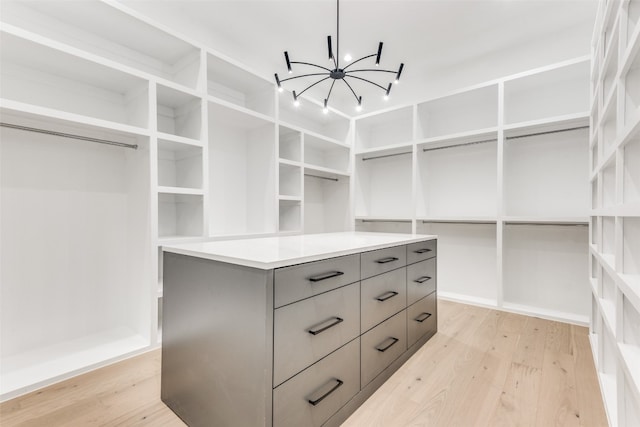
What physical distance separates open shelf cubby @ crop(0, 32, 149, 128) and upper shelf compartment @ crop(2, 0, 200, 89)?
26cm

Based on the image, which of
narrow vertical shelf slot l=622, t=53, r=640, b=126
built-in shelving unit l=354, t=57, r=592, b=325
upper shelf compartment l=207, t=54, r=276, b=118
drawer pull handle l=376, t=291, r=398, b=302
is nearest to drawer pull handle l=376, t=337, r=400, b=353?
drawer pull handle l=376, t=291, r=398, b=302

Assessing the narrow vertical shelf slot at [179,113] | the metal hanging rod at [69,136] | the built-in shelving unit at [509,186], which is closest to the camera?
the metal hanging rod at [69,136]

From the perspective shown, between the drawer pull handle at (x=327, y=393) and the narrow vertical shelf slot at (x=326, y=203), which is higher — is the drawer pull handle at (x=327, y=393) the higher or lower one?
the lower one

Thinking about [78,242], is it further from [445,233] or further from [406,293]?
[445,233]

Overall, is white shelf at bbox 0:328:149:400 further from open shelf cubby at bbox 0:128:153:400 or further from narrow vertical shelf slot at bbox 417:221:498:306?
narrow vertical shelf slot at bbox 417:221:498:306

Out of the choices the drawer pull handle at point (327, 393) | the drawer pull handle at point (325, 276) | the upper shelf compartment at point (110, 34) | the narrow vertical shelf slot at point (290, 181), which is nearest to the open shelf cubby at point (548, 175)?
the narrow vertical shelf slot at point (290, 181)

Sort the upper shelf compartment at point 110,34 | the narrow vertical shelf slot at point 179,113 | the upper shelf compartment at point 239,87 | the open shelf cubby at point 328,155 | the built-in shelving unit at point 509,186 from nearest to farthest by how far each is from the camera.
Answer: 1. the upper shelf compartment at point 110,34
2. the narrow vertical shelf slot at point 179,113
3. the upper shelf compartment at point 239,87
4. the built-in shelving unit at point 509,186
5. the open shelf cubby at point 328,155

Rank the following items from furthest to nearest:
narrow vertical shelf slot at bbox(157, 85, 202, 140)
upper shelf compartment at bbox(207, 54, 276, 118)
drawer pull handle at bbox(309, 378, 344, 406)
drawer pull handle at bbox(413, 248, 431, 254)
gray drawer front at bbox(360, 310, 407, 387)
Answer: upper shelf compartment at bbox(207, 54, 276, 118) < narrow vertical shelf slot at bbox(157, 85, 202, 140) < drawer pull handle at bbox(413, 248, 431, 254) < gray drawer front at bbox(360, 310, 407, 387) < drawer pull handle at bbox(309, 378, 344, 406)

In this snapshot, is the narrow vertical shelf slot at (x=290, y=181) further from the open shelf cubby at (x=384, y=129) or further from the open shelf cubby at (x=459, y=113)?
the open shelf cubby at (x=459, y=113)

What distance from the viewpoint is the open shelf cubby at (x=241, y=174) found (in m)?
3.00

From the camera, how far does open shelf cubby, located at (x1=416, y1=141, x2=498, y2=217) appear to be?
3316 millimetres

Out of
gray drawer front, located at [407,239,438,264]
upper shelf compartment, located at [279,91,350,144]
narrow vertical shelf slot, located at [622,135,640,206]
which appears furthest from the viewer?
upper shelf compartment, located at [279,91,350,144]

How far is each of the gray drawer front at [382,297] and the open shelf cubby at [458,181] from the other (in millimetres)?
1807

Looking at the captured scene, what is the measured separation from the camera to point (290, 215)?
349cm
